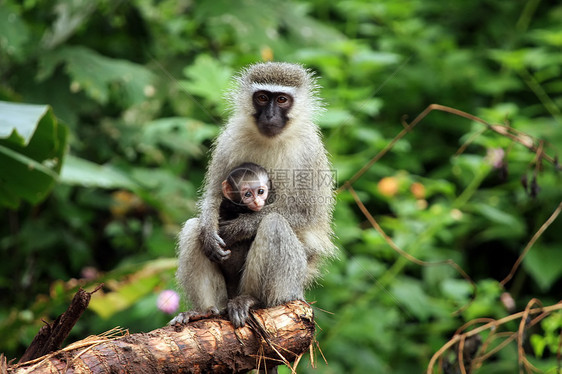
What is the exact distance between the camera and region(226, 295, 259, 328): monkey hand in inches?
175

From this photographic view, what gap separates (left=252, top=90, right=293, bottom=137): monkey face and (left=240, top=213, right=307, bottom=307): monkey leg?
0.94m

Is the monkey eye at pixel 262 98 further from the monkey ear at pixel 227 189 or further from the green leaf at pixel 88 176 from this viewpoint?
the green leaf at pixel 88 176

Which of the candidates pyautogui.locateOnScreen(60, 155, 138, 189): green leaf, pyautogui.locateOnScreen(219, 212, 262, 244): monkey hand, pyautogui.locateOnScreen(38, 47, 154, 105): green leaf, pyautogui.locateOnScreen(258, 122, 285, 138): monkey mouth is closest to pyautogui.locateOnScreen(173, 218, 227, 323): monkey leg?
pyautogui.locateOnScreen(219, 212, 262, 244): monkey hand

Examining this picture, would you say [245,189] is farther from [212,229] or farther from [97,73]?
[97,73]

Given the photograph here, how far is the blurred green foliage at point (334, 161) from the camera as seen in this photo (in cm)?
688

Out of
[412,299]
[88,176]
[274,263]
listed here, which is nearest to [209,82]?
[88,176]

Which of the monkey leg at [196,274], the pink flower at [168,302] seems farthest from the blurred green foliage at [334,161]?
the monkey leg at [196,274]

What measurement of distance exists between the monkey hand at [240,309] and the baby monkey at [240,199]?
451 mm

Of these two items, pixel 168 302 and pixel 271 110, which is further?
pixel 168 302

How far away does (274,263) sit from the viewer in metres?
4.90

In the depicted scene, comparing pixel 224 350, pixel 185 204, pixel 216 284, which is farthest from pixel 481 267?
pixel 224 350

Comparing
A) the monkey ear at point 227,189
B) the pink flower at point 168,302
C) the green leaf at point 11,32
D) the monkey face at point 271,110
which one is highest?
the green leaf at point 11,32

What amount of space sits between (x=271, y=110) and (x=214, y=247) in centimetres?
141

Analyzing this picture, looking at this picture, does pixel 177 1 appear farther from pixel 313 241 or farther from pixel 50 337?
pixel 50 337
